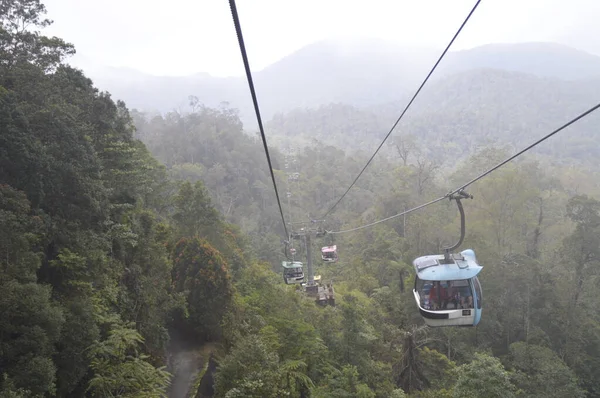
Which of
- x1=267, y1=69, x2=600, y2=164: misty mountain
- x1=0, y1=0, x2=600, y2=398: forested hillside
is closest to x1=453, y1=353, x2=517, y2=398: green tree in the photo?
x1=0, y1=0, x2=600, y2=398: forested hillside

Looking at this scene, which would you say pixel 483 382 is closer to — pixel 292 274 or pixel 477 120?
pixel 292 274

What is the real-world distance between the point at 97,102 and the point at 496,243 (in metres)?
24.9

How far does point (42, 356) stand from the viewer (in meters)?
6.18

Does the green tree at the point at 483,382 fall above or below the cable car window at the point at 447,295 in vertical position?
below

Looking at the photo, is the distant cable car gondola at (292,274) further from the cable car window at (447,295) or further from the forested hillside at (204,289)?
the cable car window at (447,295)

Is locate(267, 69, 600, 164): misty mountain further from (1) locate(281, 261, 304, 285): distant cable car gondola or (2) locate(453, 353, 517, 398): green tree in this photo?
(2) locate(453, 353, 517, 398): green tree

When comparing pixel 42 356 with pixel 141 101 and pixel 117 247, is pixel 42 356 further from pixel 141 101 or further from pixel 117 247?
pixel 141 101

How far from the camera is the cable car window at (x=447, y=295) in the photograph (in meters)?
8.87

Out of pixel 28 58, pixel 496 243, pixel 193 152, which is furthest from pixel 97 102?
pixel 193 152

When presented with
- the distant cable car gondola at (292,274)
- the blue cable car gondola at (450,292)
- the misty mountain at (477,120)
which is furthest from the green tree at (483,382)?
the misty mountain at (477,120)

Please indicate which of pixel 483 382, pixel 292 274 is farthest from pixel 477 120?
pixel 483 382

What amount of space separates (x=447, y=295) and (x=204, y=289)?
761cm

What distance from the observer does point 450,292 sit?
8953 millimetres

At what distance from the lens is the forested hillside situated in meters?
7.12
